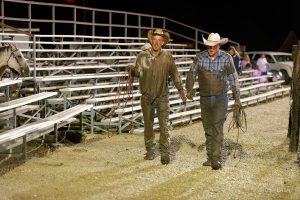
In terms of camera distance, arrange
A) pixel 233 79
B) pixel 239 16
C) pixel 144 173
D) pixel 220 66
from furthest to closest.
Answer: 1. pixel 239 16
2. pixel 233 79
3. pixel 220 66
4. pixel 144 173

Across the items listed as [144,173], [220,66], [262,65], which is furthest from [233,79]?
[262,65]

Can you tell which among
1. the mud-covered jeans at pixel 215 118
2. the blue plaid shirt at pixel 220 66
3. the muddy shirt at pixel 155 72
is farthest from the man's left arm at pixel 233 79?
the muddy shirt at pixel 155 72

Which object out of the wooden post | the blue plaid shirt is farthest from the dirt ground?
the blue plaid shirt

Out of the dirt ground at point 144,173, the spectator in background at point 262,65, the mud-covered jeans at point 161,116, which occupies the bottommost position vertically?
the dirt ground at point 144,173

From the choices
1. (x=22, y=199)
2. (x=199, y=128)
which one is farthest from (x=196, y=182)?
(x=199, y=128)

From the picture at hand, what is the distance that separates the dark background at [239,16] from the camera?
39.1 m

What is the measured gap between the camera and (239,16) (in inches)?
1686

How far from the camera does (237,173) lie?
7.68m

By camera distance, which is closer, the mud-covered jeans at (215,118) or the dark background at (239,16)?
the mud-covered jeans at (215,118)

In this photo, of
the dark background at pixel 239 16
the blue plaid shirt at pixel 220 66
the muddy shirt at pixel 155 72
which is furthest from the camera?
the dark background at pixel 239 16

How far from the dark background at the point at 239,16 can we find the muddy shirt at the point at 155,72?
95.8 feet

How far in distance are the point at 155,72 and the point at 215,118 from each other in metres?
1.12

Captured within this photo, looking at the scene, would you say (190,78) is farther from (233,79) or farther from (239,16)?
(239,16)

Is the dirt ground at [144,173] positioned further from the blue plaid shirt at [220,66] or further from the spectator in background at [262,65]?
the spectator in background at [262,65]
